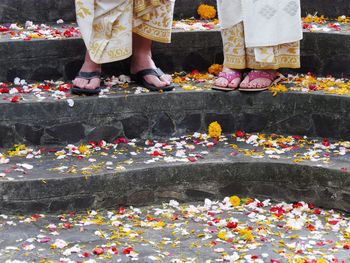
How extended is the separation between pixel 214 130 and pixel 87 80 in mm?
798

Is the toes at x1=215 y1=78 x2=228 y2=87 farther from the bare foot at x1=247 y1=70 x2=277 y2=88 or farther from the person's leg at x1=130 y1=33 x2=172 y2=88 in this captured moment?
the person's leg at x1=130 y1=33 x2=172 y2=88

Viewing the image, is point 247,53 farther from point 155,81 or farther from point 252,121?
point 155,81

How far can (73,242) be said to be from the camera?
380cm

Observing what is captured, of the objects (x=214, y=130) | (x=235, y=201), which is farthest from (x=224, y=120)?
(x=235, y=201)

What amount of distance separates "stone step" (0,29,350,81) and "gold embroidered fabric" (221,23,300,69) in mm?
450

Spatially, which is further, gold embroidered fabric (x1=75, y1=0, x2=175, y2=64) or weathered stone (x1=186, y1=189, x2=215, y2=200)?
gold embroidered fabric (x1=75, y1=0, x2=175, y2=64)

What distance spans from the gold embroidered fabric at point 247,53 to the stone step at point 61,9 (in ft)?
3.33

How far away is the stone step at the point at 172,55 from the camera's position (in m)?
4.96

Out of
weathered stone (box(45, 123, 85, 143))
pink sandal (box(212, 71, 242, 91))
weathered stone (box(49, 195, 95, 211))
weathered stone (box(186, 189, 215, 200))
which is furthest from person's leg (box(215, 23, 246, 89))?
weathered stone (box(49, 195, 95, 211))

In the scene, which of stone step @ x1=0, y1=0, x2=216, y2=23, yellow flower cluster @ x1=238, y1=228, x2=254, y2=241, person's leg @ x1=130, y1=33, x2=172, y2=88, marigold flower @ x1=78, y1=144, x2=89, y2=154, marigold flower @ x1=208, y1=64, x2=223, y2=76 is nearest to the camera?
yellow flower cluster @ x1=238, y1=228, x2=254, y2=241

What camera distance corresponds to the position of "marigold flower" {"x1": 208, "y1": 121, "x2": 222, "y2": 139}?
→ 4.79 m

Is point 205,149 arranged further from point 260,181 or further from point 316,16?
point 316,16

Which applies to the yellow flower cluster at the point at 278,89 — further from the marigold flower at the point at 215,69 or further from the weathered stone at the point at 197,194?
the weathered stone at the point at 197,194

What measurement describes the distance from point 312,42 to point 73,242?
231 centimetres
